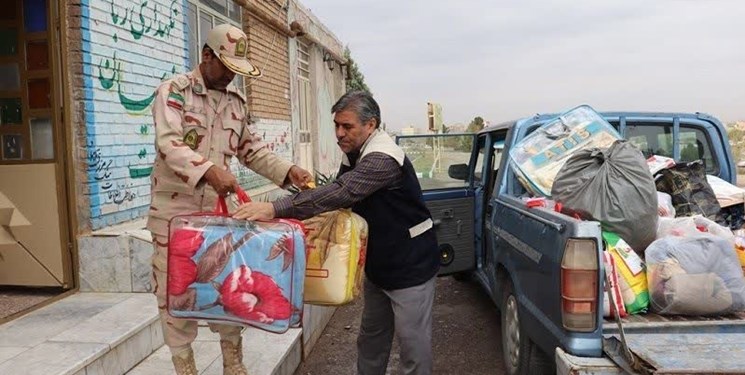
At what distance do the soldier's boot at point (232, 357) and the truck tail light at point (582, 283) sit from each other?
159 cm

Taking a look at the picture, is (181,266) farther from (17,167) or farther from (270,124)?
(270,124)

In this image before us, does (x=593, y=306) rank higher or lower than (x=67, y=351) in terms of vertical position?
higher

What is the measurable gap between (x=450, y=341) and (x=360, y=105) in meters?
2.75

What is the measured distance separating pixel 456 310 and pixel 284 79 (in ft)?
19.2

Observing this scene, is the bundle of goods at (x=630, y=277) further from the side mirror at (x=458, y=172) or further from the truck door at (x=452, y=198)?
the side mirror at (x=458, y=172)

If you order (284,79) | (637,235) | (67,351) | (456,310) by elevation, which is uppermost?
(284,79)

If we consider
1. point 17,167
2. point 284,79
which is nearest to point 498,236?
point 17,167

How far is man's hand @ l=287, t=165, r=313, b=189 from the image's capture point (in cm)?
287

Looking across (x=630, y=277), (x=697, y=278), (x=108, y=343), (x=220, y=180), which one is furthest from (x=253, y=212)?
(x=697, y=278)

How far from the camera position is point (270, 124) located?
355 inches

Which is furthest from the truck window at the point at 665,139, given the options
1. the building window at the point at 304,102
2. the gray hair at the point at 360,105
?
the building window at the point at 304,102

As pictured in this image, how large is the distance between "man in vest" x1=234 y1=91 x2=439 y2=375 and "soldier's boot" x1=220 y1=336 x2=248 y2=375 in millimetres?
Result: 751

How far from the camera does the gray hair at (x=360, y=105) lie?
2742 millimetres

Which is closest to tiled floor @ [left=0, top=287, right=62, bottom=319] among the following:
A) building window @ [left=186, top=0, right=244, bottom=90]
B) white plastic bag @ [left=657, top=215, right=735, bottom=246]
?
building window @ [left=186, top=0, right=244, bottom=90]
